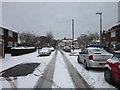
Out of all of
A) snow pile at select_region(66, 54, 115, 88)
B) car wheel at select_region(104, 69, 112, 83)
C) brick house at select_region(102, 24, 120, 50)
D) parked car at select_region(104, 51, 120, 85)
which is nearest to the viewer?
parked car at select_region(104, 51, 120, 85)

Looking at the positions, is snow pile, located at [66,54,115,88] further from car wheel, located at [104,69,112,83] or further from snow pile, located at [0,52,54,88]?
snow pile, located at [0,52,54,88]

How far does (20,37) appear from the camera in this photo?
252ft

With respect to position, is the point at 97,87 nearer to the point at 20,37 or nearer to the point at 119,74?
the point at 119,74

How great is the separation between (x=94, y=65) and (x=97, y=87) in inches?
129

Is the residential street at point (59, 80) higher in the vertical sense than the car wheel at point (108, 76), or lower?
lower

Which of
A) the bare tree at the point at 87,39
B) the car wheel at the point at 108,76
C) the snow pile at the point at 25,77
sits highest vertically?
the bare tree at the point at 87,39

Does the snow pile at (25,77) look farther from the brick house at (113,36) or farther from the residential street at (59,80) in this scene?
the brick house at (113,36)

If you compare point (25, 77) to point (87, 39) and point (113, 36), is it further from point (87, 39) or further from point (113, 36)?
point (87, 39)

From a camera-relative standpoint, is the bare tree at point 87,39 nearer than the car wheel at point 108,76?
No

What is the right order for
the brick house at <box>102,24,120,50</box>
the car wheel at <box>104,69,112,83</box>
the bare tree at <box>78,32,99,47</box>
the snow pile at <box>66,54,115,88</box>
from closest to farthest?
the snow pile at <box>66,54,115,88</box>, the car wheel at <box>104,69,112,83</box>, the brick house at <box>102,24,120,50</box>, the bare tree at <box>78,32,99,47</box>

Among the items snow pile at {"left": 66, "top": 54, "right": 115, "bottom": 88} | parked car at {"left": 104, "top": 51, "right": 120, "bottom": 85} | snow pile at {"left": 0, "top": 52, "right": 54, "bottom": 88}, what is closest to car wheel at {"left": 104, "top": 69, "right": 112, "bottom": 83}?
parked car at {"left": 104, "top": 51, "right": 120, "bottom": 85}

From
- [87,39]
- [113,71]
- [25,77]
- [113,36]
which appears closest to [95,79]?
[113,71]

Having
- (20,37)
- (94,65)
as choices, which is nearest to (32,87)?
(94,65)

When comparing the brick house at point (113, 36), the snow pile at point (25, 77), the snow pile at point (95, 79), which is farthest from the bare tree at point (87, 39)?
the snow pile at point (95, 79)
